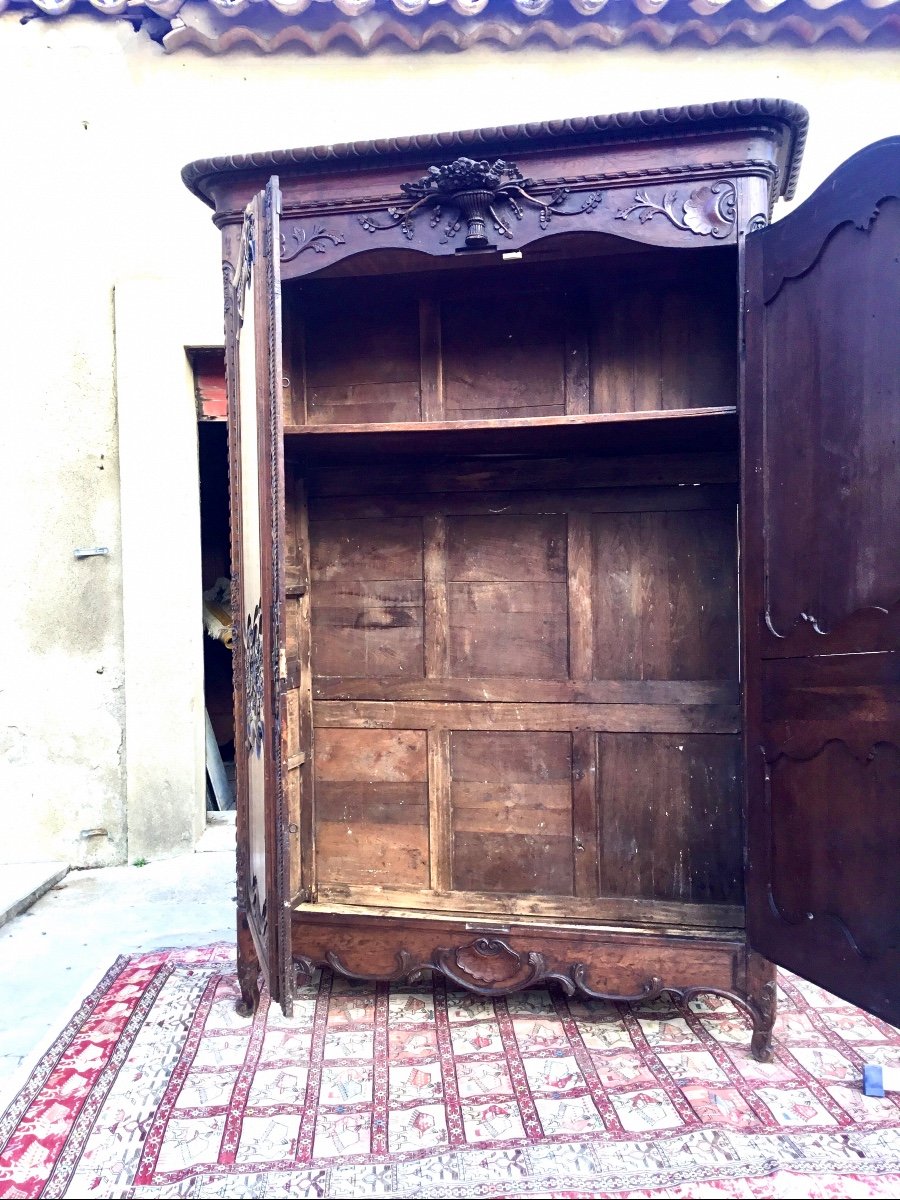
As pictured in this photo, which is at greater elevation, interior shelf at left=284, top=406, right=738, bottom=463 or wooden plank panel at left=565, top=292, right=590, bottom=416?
wooden plank panel at left=565, top=292, right=590, bottom=416

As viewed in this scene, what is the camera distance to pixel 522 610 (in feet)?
7.88

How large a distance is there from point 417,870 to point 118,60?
3.76 m

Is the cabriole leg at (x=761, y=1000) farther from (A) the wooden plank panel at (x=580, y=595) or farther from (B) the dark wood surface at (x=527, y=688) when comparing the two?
(A) the wooden plank panel at (x=580, y=595)

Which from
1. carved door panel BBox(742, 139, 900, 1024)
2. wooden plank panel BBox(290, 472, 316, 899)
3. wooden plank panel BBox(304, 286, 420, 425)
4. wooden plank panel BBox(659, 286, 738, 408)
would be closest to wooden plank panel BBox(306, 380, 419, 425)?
wooden plank panel BBox(304, 286, 420, 425)

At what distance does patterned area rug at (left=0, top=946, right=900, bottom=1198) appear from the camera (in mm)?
1480

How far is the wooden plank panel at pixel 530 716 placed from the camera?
88.4 inches

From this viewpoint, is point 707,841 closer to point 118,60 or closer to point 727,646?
point 727,646

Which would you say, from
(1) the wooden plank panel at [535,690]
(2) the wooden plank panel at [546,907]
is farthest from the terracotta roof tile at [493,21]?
(2) the wooden plank panel at [546,907]

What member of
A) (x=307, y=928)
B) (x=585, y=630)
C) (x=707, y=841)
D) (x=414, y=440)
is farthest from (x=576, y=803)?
(x=414, y=440)

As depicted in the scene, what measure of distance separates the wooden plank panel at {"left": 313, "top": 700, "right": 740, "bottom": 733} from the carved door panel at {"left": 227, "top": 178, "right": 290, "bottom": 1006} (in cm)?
48

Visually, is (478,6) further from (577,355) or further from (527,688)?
(527,688)

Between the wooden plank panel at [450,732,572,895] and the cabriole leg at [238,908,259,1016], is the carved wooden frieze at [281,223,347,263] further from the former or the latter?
the cabriole leg at [238,908,259,1016]

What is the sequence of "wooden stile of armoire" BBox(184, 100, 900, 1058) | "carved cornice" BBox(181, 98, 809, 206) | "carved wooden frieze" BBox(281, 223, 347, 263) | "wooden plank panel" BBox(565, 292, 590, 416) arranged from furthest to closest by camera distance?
"wooden plank panel" BBox(565, 292, 590, 416)
"carved wooden frieze" BBox(281, 223, 347, 263)
"carved cornice" BBox(181, 98, 809, 206)
"wooden stile of armoire" BBox(184, 100, 900, 1058)

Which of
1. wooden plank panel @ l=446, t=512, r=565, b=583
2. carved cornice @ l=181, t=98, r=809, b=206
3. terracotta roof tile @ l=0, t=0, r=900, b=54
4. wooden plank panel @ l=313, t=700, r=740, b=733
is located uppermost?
terracotta roof tile @ l=0, t=0, r=900, b=54
